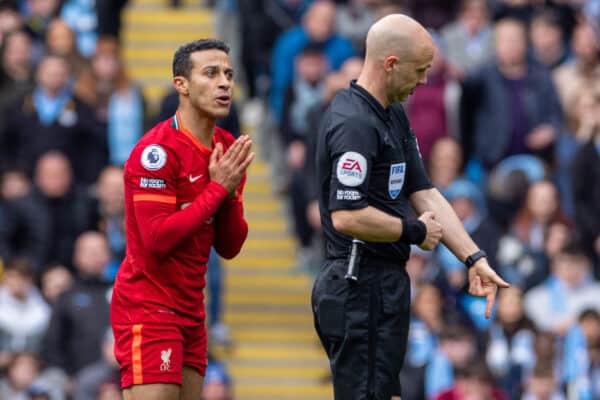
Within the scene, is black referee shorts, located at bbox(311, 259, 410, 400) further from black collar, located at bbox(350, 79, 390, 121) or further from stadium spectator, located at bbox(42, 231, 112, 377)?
stadium spectator, located at bbox(42, 231, 112, 377)

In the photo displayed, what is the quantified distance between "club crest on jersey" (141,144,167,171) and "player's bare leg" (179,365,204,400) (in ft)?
3.48

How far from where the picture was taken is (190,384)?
8891mm

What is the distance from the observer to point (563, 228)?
1466cm

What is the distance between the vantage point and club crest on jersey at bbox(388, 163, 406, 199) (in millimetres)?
8727

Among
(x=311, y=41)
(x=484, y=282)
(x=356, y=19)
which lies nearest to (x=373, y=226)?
(x=484, y=282)

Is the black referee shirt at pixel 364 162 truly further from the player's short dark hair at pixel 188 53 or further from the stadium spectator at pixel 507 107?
the stadium spectator at pixel 507 107

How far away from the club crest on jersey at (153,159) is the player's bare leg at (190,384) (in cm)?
106

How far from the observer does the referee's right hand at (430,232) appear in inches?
337

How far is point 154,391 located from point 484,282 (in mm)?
1748

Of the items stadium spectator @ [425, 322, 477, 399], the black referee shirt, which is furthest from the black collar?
stadium spectator @ [425, 322, 477, 399]

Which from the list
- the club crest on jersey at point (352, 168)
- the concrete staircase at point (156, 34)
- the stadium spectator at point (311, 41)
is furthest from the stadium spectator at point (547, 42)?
the club crest on jersey at point (352, 168)

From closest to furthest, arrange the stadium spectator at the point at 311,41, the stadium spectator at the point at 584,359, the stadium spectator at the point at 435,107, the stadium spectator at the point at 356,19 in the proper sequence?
the stadium spectator at the point at 584,359, the stadium spectator at the point at 435,107, the stadium spectator at the point at 311,41, the stadium spectator at the point at 356,19

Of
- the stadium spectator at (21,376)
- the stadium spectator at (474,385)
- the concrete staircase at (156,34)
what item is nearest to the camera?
the stadium spectator at (474,385)

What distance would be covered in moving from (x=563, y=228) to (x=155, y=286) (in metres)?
6.60
